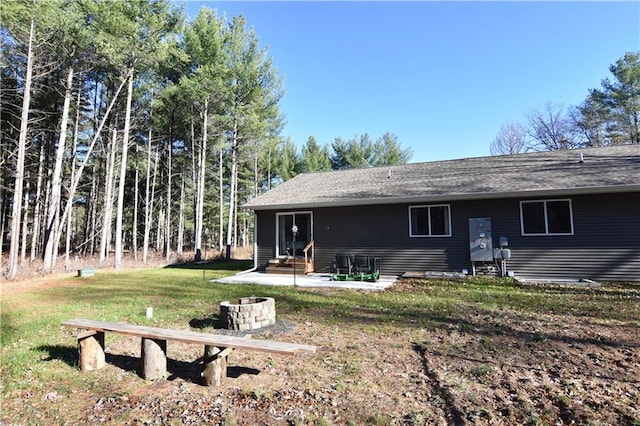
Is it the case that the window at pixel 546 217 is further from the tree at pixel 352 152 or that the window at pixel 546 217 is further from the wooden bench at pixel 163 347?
the tree at pixel 352 152

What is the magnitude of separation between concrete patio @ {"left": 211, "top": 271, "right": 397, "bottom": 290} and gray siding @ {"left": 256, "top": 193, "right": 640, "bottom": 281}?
885mm

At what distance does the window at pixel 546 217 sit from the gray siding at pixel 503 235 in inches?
5.4

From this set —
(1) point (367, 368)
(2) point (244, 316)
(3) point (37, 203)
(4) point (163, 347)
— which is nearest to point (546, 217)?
(1) point (367, 368)

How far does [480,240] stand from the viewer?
30.8ft

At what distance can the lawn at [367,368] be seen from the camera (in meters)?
2.74

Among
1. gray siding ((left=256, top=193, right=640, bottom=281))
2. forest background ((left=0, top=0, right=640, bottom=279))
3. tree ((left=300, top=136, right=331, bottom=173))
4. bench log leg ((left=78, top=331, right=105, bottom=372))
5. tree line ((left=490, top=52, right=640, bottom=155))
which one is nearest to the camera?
bench log leg ((left=78, top=331, right=105, bottom=372))

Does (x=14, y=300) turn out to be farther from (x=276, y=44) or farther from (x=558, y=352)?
(x=276, y=44)

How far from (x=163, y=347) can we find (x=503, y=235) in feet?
29.8

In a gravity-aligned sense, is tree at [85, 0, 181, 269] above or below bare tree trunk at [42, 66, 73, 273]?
above

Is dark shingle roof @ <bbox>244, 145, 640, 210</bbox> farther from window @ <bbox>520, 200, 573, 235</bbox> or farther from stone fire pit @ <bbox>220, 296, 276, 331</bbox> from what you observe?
stone fire pit @ <bbox>220, 296, 276, 331</bbox>

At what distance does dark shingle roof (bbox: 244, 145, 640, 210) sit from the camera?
8.70 metres

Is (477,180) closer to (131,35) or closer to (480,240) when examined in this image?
(480,240)

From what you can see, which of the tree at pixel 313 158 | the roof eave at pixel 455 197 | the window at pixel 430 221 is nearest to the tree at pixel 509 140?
the tree at pixel 313 158

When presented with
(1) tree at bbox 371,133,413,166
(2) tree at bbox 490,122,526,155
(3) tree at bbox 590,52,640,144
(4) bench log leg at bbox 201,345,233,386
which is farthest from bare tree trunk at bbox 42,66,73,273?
(3) tree at bbox 590,52,640,144
